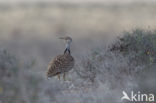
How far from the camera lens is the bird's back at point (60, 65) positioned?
13211 millimetres

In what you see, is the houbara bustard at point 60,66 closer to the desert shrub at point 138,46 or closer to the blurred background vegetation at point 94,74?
the blurred background vegetation at point 94,74

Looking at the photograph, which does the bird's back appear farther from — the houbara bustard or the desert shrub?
the desert shrub

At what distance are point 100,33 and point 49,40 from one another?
3.03 m

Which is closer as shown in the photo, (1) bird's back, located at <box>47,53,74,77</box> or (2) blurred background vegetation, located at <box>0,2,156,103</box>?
(2) blurred background vegetation, located at <box>0,2,156,103</box>

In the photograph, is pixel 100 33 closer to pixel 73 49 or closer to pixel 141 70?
pixel 73 49

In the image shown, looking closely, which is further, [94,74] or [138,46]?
[138,46]

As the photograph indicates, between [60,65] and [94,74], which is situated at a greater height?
[60,65]

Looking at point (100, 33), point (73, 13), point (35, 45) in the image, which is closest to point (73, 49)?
point (35, 45)

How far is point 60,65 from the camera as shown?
13.4 meters

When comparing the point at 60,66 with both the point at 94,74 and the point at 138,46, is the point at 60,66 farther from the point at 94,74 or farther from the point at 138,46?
the point at 138,46

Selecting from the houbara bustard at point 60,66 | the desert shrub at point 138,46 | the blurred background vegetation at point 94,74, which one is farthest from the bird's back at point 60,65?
the desert shrub at point 138,46

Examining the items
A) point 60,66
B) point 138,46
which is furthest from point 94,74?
point 138,46

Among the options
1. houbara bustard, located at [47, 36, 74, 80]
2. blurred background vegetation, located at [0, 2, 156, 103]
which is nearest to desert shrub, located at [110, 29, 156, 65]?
blurred background vegetation, located at [0, 2, 156, 103]

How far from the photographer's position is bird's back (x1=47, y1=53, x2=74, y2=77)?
13.2 metres
